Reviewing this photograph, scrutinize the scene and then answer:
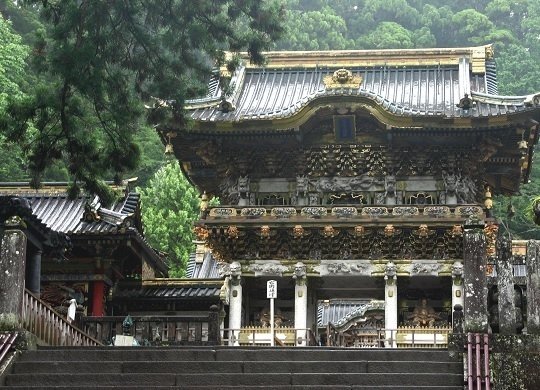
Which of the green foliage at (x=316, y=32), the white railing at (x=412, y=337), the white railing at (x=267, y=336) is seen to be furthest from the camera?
the green foliage at (x=316, y=32)

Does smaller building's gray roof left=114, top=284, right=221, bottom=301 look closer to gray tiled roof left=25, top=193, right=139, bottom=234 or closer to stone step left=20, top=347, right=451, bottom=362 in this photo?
gray tiled roof left=25, top=193, right=139, bottom=234

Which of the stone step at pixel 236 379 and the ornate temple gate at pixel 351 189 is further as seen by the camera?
the ornate temple gate at pixel 351 189

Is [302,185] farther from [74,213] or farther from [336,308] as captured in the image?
[336,308]

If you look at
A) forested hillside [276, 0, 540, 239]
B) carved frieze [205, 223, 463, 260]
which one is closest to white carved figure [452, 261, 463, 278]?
carved frieze [205, 223, 463, 260]

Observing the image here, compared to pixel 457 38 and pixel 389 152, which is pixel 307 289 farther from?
Result: pixel 457 38

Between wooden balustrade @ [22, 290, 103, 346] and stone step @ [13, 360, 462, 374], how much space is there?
1718 mm

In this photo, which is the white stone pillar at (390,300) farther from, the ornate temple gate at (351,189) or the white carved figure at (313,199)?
the white carved figure at (313,199)

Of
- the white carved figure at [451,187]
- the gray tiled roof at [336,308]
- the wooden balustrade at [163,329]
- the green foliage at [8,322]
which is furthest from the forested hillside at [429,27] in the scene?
the green foliage at [8,322]

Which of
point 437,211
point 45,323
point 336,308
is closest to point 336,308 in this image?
point 336,308

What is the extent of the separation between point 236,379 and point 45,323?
4.48 metres

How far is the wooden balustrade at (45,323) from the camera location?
1841 centimetres

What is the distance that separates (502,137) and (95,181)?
1338cm

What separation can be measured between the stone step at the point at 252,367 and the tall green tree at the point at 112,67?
4184 mm

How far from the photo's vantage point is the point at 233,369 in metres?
16.4
